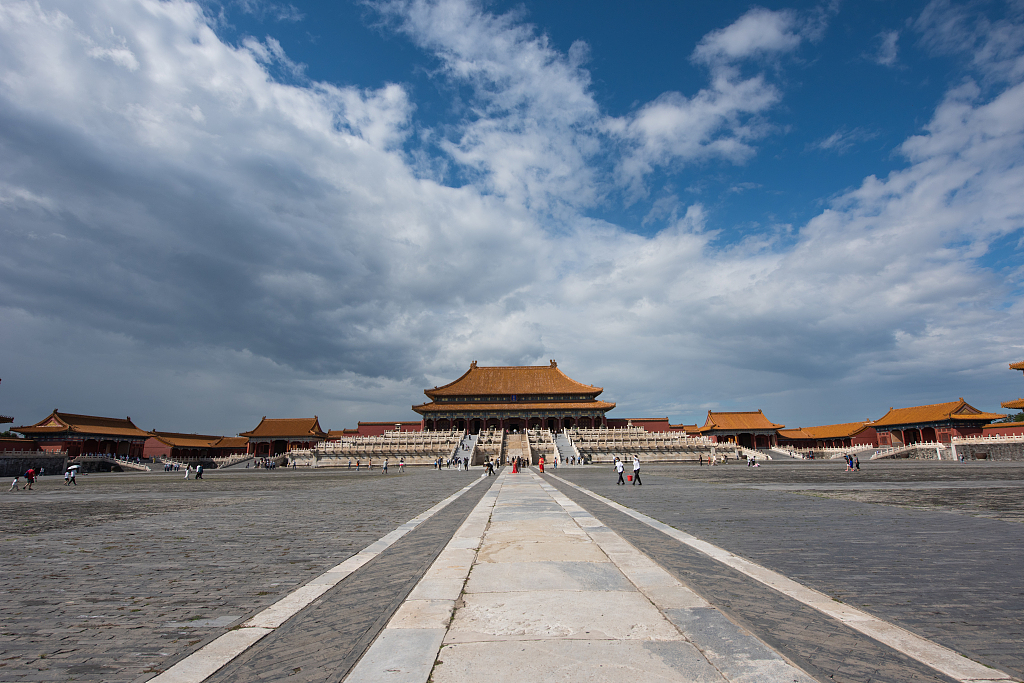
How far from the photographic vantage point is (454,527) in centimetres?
809

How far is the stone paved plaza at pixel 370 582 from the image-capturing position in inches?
121

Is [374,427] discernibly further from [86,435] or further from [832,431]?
[832,431]

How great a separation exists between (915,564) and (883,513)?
16.6 ft

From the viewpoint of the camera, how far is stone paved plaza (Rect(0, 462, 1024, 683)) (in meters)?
3.06

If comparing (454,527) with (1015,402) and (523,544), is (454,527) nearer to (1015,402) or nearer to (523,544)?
(523,544)

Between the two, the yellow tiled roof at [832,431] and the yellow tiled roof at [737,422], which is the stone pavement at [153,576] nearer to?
the yellow tiled roof at [737,422]

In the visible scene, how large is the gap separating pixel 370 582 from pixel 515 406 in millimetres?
55554

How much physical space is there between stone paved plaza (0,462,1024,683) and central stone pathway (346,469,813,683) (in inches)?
8.6

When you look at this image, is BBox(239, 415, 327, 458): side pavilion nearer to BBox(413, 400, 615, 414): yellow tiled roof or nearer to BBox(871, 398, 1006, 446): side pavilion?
BBox(413, 400, 615, 414): yellow tiled roof

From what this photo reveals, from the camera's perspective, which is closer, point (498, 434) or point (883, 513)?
point (883, 513)

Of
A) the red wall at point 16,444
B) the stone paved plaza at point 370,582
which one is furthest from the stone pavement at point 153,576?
the red wall at point 16,444

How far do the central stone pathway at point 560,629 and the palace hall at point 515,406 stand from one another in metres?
54.5

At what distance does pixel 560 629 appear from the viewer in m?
3.24

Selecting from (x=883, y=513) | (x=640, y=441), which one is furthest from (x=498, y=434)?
(x=883, y=513)
